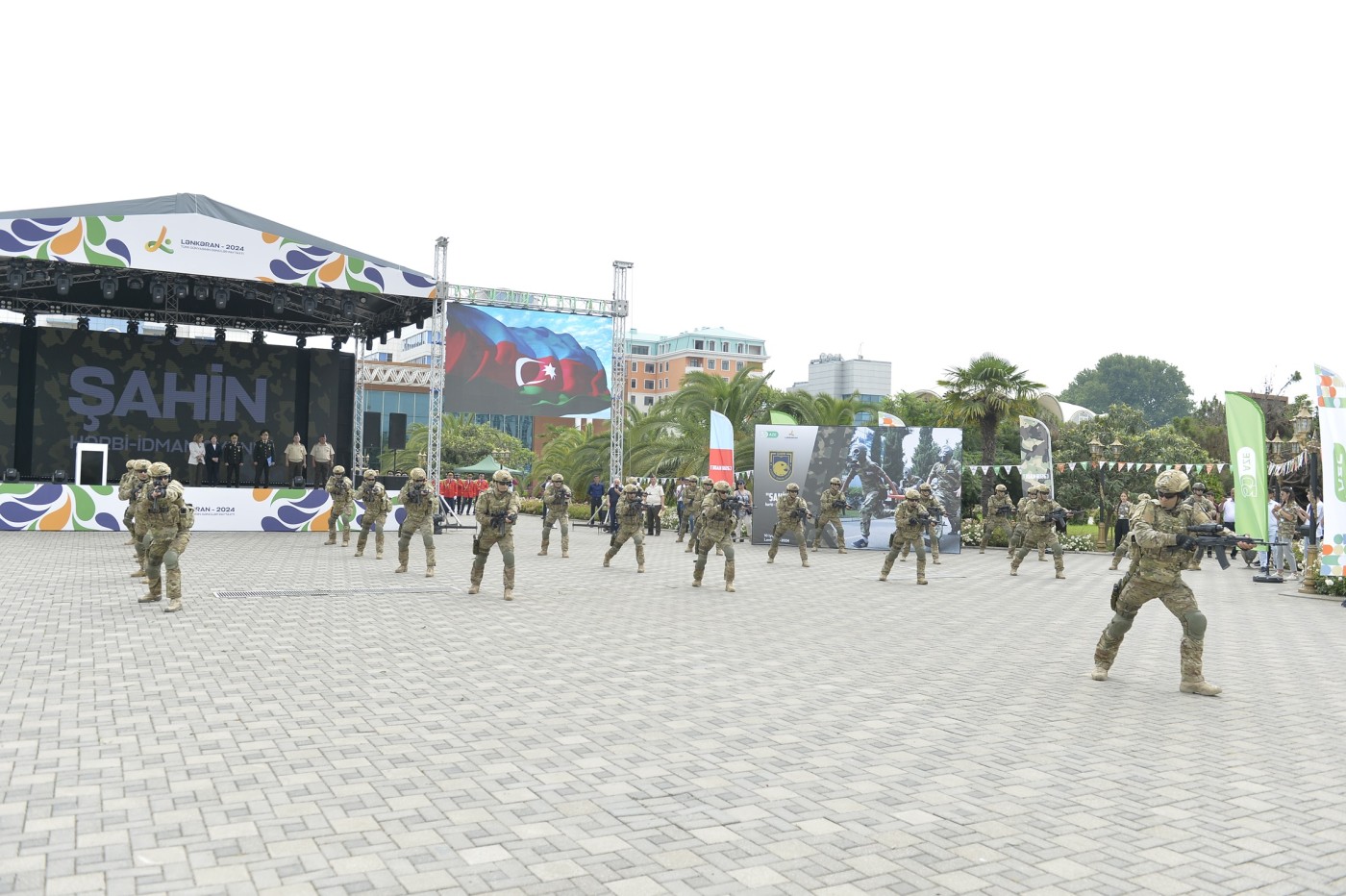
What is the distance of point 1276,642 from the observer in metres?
12.1

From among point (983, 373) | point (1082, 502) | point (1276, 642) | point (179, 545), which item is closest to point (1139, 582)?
point (1276, 642)

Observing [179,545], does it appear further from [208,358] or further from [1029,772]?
[208,358]

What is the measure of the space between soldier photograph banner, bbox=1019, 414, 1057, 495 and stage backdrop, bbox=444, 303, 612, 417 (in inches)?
473

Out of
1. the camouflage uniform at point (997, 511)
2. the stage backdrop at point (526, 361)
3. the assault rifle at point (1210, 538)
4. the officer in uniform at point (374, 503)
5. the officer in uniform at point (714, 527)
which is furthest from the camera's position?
the stage backdrop at point (526, 361)

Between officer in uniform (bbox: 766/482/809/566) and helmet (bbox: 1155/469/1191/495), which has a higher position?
helmet (bbox: 1155/469/1191/495)

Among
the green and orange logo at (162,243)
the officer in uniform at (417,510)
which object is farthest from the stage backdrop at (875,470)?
the green and orange logo at (162,243)

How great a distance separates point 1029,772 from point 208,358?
2834 centimetres

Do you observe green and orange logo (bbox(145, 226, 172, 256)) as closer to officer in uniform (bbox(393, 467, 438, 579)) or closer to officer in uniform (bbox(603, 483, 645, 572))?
officer in uniform (bbox(393, 467, 438, 579))

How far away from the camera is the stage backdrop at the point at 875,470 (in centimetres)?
2738

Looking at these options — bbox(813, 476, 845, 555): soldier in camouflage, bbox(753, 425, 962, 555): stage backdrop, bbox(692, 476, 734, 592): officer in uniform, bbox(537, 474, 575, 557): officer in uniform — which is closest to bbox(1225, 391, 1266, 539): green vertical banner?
bbox(813, 476, 845, 555): soldier in camouflage

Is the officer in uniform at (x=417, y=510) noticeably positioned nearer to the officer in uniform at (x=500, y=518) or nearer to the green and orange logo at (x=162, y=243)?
the officer in uniform at (x=500, y=518)

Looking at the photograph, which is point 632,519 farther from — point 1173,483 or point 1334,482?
point 1173,483

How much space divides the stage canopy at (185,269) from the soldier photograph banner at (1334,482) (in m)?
20.3

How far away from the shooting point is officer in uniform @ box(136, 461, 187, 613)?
11.9 metres
